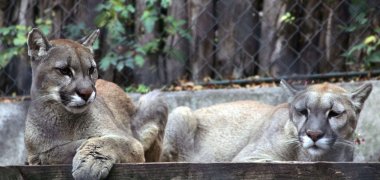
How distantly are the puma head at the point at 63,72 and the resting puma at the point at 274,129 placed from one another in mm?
1984

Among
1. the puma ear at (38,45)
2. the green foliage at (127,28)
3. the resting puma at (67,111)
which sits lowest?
the resting puma at (67,111)

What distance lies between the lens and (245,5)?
10352 millimetres

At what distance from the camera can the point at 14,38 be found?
11.3m

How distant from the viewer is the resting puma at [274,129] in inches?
290

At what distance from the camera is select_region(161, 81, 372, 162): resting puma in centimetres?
736

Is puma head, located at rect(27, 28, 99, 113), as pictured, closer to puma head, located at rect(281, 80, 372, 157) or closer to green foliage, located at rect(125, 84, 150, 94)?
puma head, located at rect(281, 80, 372, 157)

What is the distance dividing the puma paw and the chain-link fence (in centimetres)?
451

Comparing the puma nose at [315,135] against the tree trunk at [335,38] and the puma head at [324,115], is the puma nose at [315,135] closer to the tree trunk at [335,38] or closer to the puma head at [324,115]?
the puma head at [324,115]

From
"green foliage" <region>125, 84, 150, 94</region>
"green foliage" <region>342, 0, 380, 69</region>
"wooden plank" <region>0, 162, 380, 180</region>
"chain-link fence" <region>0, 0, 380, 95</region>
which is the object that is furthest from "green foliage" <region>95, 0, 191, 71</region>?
"wooden plank" <region>0, 162, 380, 180</region>

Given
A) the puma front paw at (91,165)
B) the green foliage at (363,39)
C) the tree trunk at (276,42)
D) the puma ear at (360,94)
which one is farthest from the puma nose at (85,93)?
the green foliage at (363,39)

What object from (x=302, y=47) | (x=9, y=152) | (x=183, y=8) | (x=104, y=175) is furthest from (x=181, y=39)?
(x=104, y=175)

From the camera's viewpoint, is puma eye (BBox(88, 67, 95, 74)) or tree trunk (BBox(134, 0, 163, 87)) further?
tree trunk (BBox(134, 0, 163, 87))

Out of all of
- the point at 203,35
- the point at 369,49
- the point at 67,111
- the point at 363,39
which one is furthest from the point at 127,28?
the point at 67,111

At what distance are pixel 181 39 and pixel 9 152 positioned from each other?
251 centimetres
